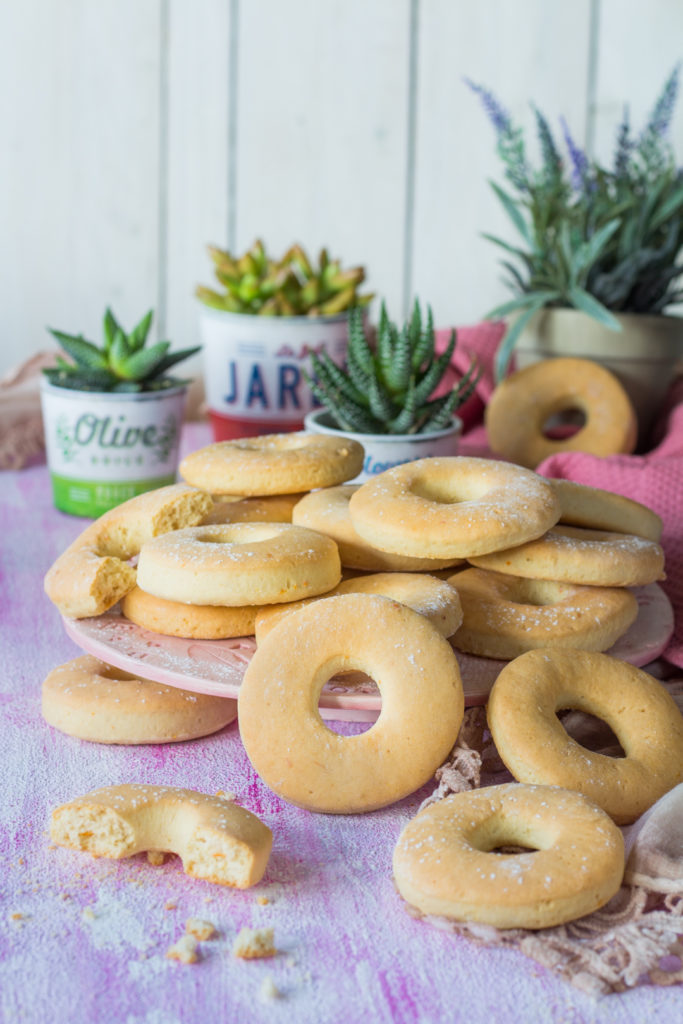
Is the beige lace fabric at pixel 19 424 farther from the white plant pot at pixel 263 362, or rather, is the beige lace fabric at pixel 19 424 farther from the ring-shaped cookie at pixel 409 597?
the ring-shaped cookie at pixel 409 597

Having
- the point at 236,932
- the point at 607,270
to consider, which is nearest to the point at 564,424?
the point at 607,270

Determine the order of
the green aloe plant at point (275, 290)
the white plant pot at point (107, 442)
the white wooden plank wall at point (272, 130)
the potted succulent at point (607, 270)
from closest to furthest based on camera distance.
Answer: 1. the white plant pot at point (107, 442)
2. the potted succulent at point (607, 270)
3. the green aloe plant at point (275, 290)
4. the white wooden plank wall at point (272, 130)

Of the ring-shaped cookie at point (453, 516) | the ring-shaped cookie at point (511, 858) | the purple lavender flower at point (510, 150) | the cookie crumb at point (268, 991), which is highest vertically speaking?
the purple lavender flower at point (510, 150)

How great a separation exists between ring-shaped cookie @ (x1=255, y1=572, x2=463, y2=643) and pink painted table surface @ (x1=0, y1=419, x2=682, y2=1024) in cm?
13

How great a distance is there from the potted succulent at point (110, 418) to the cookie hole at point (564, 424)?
54 centimetres

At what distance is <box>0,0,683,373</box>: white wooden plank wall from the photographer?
2.31m

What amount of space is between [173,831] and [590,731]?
361mm

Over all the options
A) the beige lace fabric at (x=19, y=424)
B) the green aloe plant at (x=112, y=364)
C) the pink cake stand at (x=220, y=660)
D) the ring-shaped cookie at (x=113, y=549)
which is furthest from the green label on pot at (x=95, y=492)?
the pink cake stand at (x=220, y=660)

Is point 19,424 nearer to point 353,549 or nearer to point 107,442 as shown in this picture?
point 107,442

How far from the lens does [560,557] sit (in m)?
0.94

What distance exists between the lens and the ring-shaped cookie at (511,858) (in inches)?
26.2

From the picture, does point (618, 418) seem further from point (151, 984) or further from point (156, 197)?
point (156, 197)

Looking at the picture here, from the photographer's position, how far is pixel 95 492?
4.96 feet

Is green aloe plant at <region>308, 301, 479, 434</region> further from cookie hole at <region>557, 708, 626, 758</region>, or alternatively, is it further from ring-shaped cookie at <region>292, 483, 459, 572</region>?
cookie hole at <region>557, 708, 626, 758</region>
